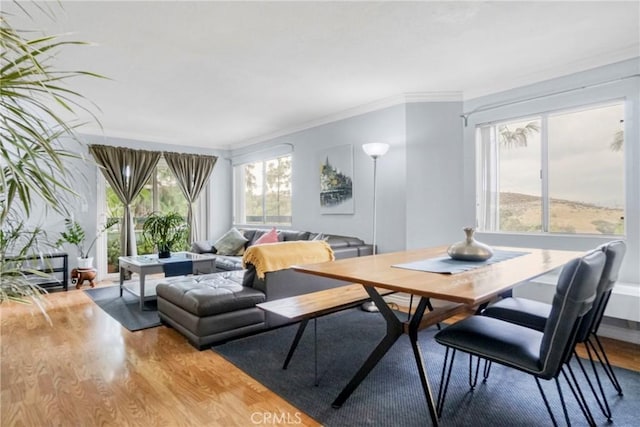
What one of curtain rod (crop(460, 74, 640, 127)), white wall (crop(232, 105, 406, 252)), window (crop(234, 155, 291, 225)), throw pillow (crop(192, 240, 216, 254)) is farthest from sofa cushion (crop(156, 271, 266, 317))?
curtain rod (crop(460, 74, 640, 127))

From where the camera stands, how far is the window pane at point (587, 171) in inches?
122

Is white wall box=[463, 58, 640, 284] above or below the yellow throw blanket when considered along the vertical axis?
above

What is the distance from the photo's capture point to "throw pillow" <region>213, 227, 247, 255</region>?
5.46 m

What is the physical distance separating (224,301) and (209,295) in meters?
0.13

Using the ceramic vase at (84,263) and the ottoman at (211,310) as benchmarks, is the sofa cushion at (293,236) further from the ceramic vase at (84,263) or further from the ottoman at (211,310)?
the ceramic vase at (84,263)

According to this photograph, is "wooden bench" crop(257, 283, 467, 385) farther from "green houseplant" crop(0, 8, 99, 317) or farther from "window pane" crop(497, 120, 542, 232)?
"window pane" crop(497, 120, 542, 232)

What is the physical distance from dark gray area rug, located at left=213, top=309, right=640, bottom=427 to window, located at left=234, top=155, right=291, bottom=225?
324 cm

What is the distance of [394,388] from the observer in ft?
7.16

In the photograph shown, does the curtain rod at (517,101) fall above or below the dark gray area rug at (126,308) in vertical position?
above

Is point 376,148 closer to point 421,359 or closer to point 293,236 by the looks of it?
point 293,236

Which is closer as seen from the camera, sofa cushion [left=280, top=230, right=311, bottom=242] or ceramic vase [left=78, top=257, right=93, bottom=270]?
sofa cushion [left=280, top=230, right=311, bottom=242]

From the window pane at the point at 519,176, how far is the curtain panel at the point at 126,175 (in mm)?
5229

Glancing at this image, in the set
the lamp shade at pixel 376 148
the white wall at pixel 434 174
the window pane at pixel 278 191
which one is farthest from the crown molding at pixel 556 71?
the window pane at pixel 278 191

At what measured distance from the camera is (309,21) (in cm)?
252
